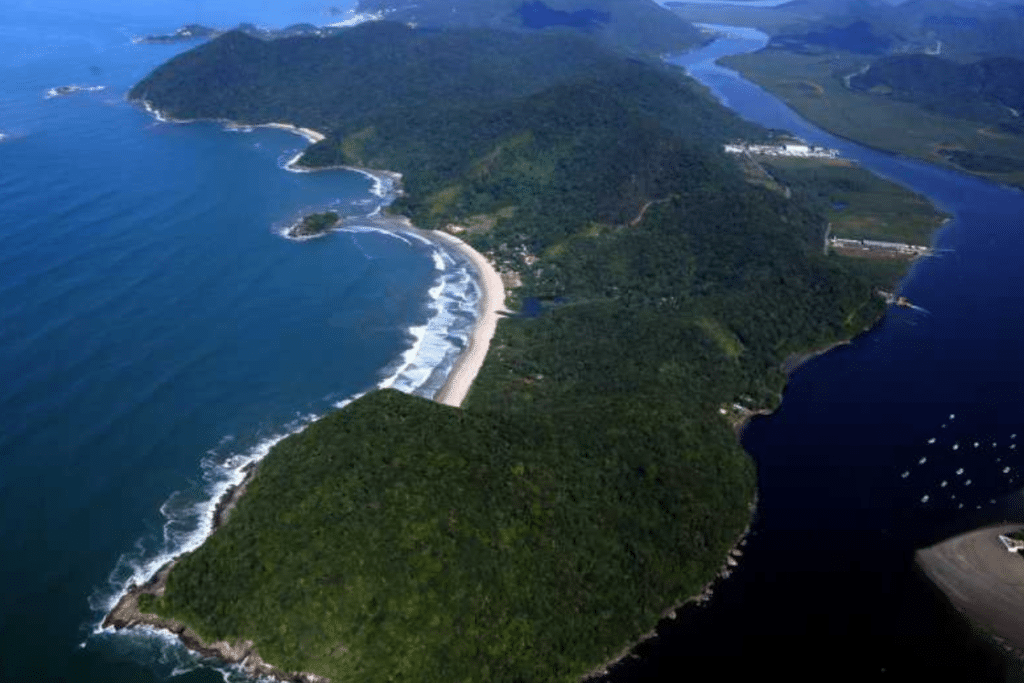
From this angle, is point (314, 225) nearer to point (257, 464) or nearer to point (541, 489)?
point (257, 464)

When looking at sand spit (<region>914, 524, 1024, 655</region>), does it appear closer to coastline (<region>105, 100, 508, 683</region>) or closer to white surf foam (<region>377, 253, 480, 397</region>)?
coastline (<region>105, 100, 508, 683</region>)

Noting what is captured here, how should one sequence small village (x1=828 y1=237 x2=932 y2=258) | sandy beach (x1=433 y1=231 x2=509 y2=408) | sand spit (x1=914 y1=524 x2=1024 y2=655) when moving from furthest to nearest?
small village (x1=828 y1=237 x2=932 y2=258) < sandy beach (x1=433 y1=231 x2=509 y2=408) < sand spit (x1=914 y1=524 x2=1024 y2=655)

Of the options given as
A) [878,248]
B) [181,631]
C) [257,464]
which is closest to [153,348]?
[257,464]

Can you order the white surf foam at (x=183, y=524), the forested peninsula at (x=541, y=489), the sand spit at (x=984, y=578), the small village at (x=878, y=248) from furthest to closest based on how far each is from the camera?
the small village at (x=878, y=248) < the white surf foam at (x=183, y=524) < the sand spit at (x=984, y=578) < the forested peninsula at (x=541, y=489)

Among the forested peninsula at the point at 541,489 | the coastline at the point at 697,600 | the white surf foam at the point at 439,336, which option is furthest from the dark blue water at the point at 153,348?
the coastline at the point at 697,600

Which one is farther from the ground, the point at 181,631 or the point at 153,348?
the point at 153,348

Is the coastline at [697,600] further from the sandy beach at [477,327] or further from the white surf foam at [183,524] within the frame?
the white surf foam at [183,524]

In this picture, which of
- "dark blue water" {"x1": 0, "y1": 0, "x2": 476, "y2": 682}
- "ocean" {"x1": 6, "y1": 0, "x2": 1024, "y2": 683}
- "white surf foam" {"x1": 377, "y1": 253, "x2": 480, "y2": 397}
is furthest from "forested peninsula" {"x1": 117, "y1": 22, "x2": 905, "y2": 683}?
"dark blue water" {"x1": 0, "y1": 0, "x2": 476, "y2": 682}
